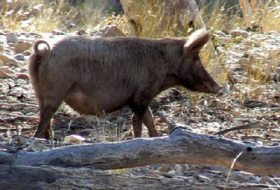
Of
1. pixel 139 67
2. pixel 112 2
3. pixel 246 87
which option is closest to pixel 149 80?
pixel 139 67

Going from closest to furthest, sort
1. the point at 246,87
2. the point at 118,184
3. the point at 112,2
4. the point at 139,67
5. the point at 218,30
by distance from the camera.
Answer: the point at 118,184 < the point at 139,67 < the point at 246,87 < the point at 218,30 < the point at 112,2

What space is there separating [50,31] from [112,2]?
11.0m

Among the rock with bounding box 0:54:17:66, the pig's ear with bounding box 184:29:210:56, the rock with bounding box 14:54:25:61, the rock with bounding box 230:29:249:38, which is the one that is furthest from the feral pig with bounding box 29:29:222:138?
the rock with bounding box 230:29:249:38

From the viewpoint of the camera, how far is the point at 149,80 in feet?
25.7

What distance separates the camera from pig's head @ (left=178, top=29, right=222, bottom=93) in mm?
8016

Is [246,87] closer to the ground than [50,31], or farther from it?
closer to the ground

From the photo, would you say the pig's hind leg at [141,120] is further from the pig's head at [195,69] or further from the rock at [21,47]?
the rock at [21,47]

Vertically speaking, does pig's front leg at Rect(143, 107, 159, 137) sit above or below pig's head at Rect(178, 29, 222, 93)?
below

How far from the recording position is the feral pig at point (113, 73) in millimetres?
7195

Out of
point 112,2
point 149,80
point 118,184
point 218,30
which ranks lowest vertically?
point 118,184

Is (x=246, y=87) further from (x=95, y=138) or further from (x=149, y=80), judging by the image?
(x=95, y=138)

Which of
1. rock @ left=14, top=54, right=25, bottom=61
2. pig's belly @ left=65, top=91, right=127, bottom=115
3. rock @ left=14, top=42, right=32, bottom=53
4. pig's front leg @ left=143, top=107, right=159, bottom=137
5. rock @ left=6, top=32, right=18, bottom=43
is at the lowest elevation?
pig's front leg @ left=143, top=107, right=159, bottom=137

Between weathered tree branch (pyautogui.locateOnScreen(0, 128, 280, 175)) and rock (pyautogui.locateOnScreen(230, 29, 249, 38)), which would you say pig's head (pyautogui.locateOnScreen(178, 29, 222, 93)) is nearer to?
weathered tree branch (pyautogui.locateOnScreen(0, 128, 280, 175))

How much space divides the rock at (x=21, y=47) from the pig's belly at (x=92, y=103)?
3870 mm
